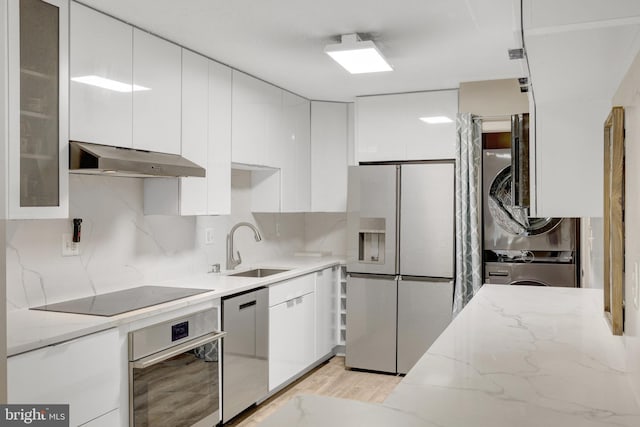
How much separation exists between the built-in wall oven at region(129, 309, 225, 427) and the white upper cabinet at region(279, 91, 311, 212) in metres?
1.74

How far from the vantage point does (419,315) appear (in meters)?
4.27

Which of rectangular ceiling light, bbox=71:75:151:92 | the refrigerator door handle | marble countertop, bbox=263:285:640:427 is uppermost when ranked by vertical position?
rectangular ceiling light, bbox=71:75:151:92

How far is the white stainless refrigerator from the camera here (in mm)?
4227

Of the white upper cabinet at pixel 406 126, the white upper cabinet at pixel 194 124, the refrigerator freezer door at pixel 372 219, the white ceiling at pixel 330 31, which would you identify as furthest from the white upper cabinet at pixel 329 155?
the white upper cabinet at pixel 194 124

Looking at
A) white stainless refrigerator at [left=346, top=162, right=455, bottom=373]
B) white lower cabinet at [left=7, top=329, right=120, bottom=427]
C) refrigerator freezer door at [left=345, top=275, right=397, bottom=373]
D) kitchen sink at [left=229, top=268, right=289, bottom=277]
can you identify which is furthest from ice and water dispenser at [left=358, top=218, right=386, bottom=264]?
white lower cabinet at [left=7, top=329, right=120, bottom=427]

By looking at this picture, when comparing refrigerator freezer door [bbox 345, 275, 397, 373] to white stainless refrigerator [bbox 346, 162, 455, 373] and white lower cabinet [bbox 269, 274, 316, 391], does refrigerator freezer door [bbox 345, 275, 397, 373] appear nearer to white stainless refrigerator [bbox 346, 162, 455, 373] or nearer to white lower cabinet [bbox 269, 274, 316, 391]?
→ white stainless refrigerator [bbox 346, 162, 455, 373]

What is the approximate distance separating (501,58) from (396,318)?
2.11 meters

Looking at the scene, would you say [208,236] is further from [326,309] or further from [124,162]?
[124,162]

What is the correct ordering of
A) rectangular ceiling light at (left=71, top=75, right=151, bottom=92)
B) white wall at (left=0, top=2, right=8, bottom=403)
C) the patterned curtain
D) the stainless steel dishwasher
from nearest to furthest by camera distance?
white wall at (left=0, top=2, right=8, bottom=403) → rectangular ceiling light at (left=71, top=75, right=151, bottom=92) → the stainless steel dishwasher → the patterned curtain

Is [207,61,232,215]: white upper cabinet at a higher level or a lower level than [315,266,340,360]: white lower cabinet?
higher

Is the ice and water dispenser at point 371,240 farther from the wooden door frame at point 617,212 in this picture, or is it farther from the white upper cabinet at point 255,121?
the wooden door frame at point 617,212

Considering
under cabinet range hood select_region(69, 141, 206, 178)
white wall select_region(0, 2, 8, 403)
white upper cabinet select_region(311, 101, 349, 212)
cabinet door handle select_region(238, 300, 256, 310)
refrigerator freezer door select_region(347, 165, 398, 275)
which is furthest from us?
white upper cabinet select_region(311, 101, 349, 212)

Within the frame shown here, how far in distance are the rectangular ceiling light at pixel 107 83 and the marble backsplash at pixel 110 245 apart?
539 millimetres

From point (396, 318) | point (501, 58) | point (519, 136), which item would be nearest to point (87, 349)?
point (519, 136)
